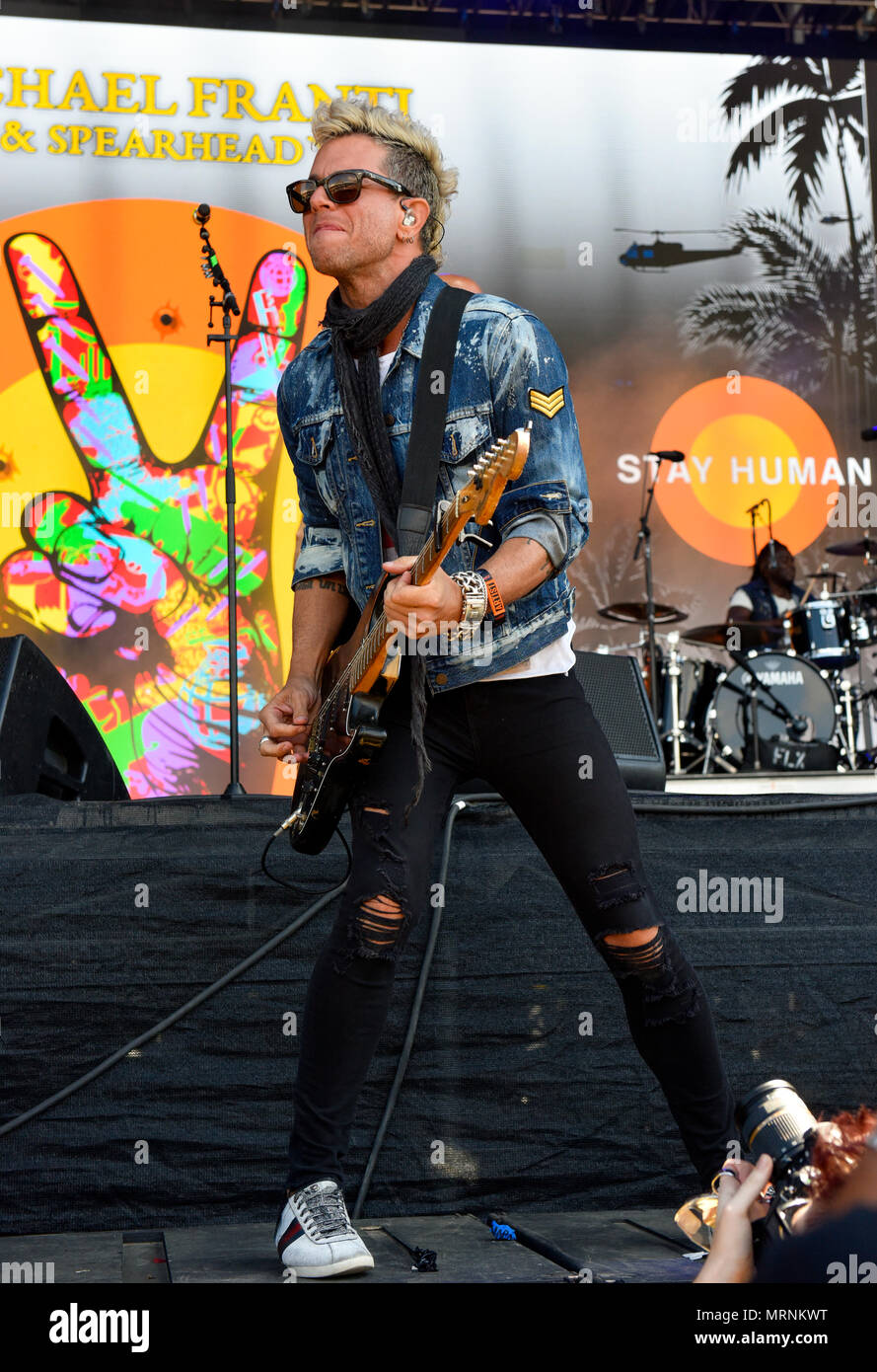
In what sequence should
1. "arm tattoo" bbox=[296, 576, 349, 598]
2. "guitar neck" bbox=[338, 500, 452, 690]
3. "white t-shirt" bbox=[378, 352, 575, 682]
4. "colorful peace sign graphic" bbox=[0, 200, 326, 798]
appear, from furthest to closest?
"colorful peace sign graphic" bbox=[0, 200, 326, 798] < "arm tattoo" bbox=[296, 576, 349, 598] < "white t-shirt" bbox=[378, 352, 575, 682] < "guitar neck" bbox=[338, 500, 452, 690]

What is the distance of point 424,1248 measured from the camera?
2311mm

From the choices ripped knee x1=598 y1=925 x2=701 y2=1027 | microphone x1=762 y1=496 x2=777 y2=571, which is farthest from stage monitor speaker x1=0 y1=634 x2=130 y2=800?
microphone x1=762 y1=496 x2=777 y2=571

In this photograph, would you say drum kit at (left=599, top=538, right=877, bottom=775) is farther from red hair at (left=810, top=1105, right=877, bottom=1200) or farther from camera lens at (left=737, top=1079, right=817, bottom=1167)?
red hair at (left=810, top=1105, right=877, bottom=1200)

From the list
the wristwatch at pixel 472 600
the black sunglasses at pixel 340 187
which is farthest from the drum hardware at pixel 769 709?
the wristwatch at pixel 472 600

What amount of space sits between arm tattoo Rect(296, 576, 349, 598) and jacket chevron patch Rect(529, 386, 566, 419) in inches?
21.5

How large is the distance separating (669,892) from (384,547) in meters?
1.04

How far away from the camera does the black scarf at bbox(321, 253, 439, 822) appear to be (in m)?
2.35

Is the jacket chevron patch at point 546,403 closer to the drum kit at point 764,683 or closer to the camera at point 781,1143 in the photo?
the camera at point 781,1143

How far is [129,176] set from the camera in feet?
25.3

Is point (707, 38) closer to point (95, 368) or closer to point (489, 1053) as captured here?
point (95, 368)

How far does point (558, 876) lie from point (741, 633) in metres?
6.41

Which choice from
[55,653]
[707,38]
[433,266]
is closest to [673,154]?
[707,38]

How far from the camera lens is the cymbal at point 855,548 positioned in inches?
340

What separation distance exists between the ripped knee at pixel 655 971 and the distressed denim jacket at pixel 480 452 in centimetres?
51
